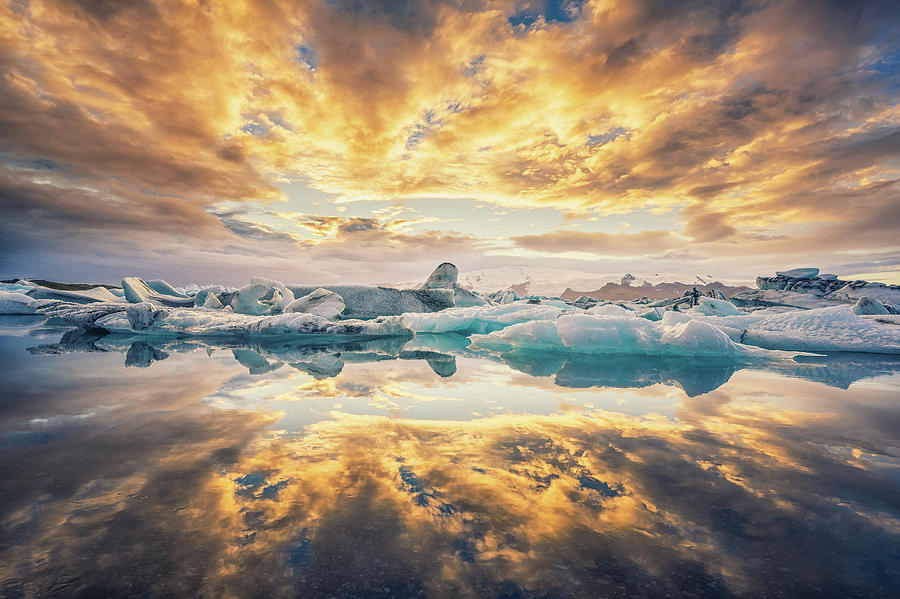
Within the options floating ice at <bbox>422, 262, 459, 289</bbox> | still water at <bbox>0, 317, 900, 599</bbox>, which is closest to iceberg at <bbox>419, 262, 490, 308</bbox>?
floating ice at <bbox>422, 262, 459, 289</bbox>

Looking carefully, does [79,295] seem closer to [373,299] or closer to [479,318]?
[373,299]

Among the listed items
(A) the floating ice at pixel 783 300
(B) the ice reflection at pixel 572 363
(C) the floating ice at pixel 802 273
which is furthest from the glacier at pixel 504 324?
(C) the floating ice at pixel 802 273

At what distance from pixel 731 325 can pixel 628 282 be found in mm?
41819

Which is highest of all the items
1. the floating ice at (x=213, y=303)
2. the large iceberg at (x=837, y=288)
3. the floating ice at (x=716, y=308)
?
the large iceberg at (x=837, y=288)

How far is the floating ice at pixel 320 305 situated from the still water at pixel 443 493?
671cm

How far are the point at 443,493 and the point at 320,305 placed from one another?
9303 mm

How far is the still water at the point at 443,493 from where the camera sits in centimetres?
106

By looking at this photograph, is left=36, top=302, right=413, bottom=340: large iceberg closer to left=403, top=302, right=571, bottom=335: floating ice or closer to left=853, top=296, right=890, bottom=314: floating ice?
left=403, top=302, right=571, bottom=335: floating ice

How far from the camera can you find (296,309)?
33.1ft

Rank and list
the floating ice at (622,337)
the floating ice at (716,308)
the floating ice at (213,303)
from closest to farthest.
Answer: the floating ice at (622,337)
the floating ice at (716,308)
the floating ice at (213,303)

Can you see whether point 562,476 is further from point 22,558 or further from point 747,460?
point 22,558

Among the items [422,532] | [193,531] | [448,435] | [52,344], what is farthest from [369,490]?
[52,344]

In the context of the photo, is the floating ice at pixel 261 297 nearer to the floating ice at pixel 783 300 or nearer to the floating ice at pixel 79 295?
the floating ice at pixel 79 295

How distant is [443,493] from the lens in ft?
5.00
